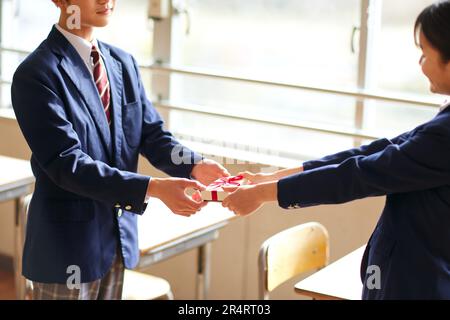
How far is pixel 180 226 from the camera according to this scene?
3.39 meters

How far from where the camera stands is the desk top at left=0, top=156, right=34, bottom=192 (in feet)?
12.5

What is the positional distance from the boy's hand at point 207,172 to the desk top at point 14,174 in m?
1.42

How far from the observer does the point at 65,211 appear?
2.42 m

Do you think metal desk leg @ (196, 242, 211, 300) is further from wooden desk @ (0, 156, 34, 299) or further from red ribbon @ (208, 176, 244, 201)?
red ribbon @ (208, 176, 244, 201)

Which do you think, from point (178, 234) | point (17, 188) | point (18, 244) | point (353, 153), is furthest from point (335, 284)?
point (18, 244)

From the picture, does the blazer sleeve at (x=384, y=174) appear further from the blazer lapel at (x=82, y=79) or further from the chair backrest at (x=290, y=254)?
the chair backrest at (x=290, y=254)

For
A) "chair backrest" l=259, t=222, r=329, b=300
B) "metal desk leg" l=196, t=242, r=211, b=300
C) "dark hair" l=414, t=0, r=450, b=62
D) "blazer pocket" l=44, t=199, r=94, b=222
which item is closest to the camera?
"dark hair" l=414, t=0, r=450, b=62

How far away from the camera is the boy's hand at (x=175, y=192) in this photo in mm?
2357

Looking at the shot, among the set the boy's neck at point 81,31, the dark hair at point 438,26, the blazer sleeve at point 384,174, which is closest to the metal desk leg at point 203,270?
the boy's neck at point 81,31

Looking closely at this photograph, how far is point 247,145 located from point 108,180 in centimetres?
205

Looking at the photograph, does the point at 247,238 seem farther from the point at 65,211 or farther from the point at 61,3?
the point at 61,3

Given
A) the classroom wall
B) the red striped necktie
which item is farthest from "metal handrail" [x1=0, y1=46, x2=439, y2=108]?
the red striped necktie

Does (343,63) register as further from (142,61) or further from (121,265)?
(121,265)
